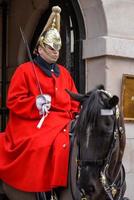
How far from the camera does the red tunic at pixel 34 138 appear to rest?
486 cm

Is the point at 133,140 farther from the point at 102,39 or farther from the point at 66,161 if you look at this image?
the point at 66,161

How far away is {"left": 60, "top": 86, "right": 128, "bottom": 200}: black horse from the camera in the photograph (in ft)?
13.9

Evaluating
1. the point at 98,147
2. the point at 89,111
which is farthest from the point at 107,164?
the point at 89,111

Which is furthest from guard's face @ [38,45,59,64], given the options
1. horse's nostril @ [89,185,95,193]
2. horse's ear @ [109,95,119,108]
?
horse's nostril @ [89,185,95,193]

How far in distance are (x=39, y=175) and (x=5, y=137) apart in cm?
68

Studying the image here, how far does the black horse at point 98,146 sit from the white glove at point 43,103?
2.11ft

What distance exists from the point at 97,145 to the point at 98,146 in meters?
0.01

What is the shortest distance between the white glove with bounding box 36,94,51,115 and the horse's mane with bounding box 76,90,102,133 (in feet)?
2.13

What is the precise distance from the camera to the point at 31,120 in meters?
5.22

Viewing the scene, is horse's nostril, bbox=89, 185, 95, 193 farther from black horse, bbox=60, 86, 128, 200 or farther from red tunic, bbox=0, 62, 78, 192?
red tunic, bbox=0, 62, 78, 192

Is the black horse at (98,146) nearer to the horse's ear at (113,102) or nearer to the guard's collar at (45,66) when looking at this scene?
the horse's ear at (113,102)

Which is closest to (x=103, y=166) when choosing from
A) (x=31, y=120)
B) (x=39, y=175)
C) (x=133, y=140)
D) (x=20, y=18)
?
(x=39, y=175)

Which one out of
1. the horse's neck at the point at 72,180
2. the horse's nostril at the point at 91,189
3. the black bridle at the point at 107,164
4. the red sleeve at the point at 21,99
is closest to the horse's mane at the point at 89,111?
the black bridle at the point at 107,164

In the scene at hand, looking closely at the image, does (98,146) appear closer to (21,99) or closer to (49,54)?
(21,99)
